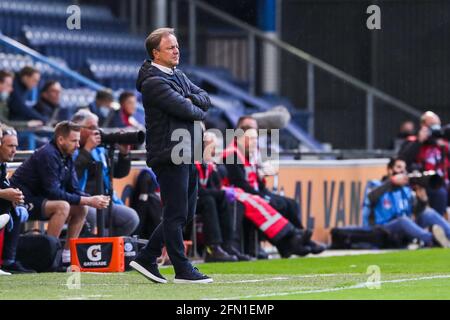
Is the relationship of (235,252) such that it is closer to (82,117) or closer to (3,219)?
(82,117)

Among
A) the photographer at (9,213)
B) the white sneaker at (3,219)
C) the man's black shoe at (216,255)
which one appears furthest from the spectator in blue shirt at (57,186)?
the man's black shoe at (216,255)

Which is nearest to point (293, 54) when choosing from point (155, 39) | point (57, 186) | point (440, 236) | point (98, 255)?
point (440, 236)

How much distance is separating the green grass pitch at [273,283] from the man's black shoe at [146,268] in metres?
0.07

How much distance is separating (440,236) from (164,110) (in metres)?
7.67

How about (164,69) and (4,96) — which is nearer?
(164,69)

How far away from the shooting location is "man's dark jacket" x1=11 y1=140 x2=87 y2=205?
13.0 m

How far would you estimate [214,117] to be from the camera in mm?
21531

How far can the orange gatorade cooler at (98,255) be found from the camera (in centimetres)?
1256

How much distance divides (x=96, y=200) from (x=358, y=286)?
129 inches

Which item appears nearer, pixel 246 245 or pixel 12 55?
pixel 246 245

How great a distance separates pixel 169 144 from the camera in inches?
408

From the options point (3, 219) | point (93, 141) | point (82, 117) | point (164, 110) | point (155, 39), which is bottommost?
point (3, 219)
